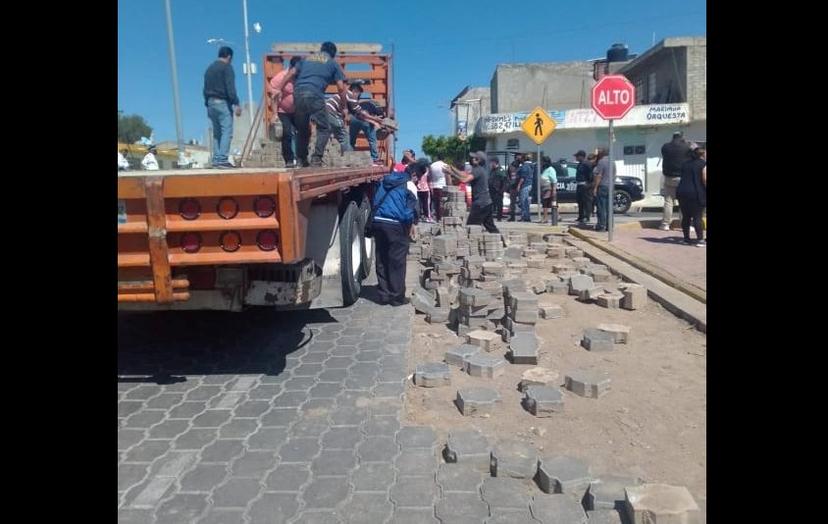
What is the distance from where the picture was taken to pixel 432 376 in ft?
13.7

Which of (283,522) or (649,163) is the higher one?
(649,163)

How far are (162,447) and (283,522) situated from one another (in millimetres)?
1170

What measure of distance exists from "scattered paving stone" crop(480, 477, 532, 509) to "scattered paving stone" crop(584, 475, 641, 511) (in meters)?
0.29

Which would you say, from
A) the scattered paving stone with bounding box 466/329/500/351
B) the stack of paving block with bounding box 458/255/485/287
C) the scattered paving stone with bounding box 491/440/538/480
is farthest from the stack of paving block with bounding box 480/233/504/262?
the scattered paving stone with bounding box 491/440/538/480

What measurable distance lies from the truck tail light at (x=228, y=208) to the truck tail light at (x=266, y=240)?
200 mm

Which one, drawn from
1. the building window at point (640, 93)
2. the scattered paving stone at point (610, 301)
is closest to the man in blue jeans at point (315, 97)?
the scattered paving stone at point (610, 301)

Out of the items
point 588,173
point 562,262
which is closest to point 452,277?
point 562,262

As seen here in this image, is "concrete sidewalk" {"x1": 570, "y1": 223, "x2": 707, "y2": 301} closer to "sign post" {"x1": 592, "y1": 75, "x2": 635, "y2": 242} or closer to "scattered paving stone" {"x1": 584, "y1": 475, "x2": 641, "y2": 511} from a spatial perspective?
"sign post" {"x1": 592, "y1": 75, "x2": 635, "y2": 242}

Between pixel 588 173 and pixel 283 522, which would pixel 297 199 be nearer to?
pixel 283 522

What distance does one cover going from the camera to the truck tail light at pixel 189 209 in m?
3.56

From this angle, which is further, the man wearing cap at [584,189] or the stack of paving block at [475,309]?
the man wearing cap at [584,189]

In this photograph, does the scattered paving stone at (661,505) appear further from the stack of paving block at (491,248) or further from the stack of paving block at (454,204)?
the stack of paving block at (454,204)

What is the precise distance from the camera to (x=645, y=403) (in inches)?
151
